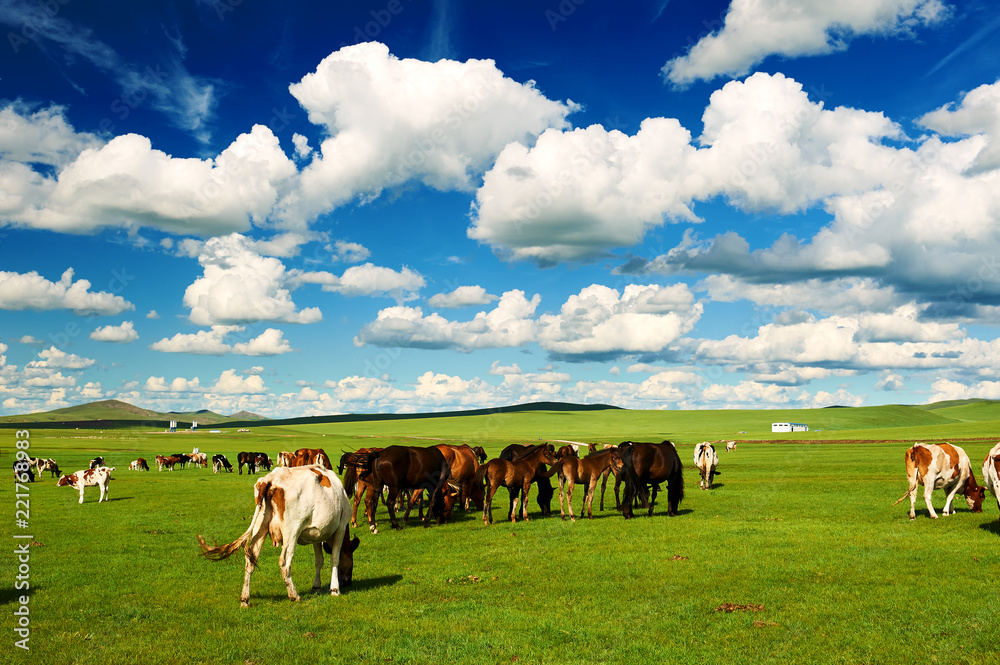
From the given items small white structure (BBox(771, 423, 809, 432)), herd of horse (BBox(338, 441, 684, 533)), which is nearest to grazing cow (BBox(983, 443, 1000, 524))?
herd of horse (BBox(338, 441, 684, 533))

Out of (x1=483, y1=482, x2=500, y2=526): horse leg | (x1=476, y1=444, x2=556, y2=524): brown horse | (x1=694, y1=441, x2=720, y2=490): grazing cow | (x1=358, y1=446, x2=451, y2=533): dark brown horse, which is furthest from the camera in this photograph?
(x1=694, y1=441, x2=720, y2=490): grazing cow

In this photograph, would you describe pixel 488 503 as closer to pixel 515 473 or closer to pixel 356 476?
pixel 515 473

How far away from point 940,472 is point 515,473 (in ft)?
43.4

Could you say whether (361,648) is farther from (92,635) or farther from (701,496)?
(701,496)

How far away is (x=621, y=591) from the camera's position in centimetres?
1142

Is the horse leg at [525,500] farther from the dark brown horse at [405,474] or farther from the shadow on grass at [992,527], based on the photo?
the shadow on grass at [992,527]

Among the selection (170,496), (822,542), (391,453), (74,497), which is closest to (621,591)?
(822,542)

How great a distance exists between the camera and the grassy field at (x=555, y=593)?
8.46 metres

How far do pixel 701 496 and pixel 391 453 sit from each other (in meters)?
15.0

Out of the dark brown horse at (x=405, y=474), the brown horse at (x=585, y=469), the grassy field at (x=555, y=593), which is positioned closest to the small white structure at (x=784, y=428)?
the grassy field at (x=555, y=593)

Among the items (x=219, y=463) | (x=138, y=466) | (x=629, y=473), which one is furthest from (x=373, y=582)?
(x=138, y=466)

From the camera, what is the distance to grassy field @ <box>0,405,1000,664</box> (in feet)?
27.8

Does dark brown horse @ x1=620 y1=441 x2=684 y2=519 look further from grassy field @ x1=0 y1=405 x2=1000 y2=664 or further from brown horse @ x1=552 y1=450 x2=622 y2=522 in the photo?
grassy field @ x1=0 y1=405 x2=1000 y2=664

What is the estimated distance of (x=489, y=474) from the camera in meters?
19.9
